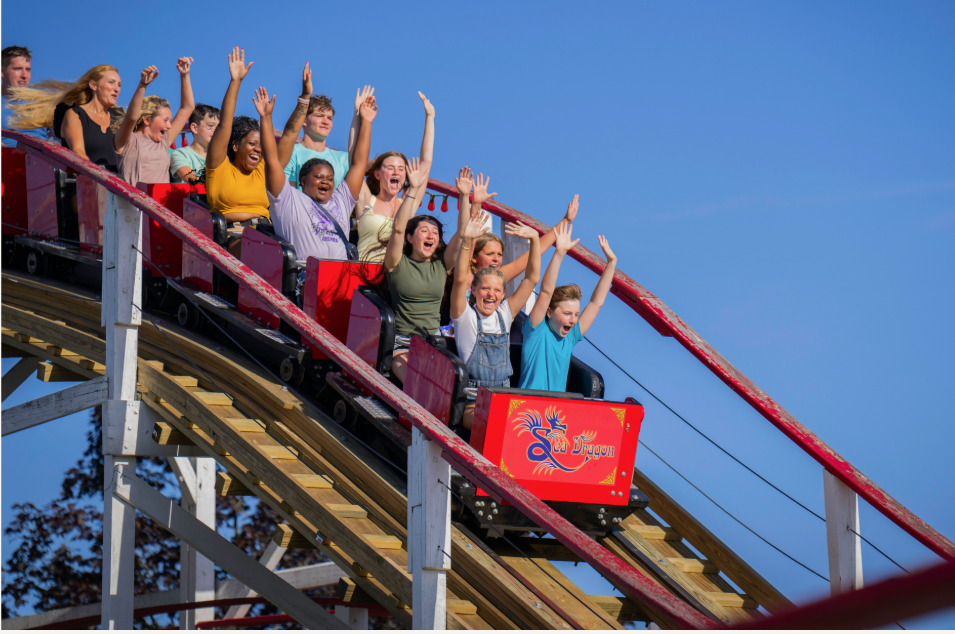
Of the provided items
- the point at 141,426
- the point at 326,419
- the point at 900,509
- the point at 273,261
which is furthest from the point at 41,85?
the point at 900,509

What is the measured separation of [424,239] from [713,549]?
185 centimetres

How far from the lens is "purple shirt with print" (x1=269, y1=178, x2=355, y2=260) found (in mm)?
5027

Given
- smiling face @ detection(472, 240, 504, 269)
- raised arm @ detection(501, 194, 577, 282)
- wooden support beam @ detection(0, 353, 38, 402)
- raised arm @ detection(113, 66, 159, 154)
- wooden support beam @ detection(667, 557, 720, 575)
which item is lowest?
wooden support beam @ detection(667, 557, 720, 575)

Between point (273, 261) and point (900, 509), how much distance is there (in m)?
3.12

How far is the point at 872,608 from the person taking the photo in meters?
0.57

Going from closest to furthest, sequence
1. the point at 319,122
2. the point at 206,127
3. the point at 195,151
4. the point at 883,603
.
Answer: the point at 883,603
the point at 319,122
the point at 206,127
the point at 195,151

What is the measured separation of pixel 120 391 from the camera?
14.5 feet

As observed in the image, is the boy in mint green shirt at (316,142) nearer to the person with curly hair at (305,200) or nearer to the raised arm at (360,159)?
the raised arm at (360,159)

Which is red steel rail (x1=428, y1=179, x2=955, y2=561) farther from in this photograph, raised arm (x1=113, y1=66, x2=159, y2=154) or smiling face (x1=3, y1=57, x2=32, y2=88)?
smiling face (x1=3, y1=57, x2=32, y2=88)

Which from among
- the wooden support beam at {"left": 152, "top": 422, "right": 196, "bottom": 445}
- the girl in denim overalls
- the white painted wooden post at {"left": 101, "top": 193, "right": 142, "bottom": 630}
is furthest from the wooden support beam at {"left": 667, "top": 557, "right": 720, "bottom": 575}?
the white painted wooden post at {"left": 101, "top": 193, "right": 142, "bottom": 630}

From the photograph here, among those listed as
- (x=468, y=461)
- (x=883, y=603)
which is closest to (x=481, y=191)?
(x=468, y=461)

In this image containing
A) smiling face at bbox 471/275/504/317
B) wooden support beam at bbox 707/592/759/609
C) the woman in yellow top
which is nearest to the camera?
wooden support beam at bbox 707/592/759/609

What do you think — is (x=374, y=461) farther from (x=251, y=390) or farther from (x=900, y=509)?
(x=900, y=509)

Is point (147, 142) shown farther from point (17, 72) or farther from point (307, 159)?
point (17, 72)
